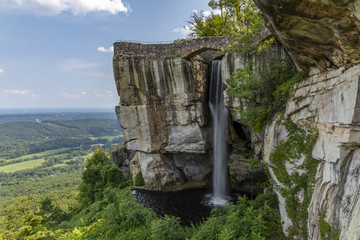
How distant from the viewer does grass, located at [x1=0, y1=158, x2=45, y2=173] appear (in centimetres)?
9965

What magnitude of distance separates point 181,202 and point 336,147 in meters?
13.9

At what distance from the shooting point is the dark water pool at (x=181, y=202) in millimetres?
14758

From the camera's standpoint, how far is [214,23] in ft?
75.5

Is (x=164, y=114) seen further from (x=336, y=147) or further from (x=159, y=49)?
(x=336, y=147)

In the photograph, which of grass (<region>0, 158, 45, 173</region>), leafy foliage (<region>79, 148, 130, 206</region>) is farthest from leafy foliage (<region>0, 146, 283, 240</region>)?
grass (<region>0, 158, 45, 173</region>)

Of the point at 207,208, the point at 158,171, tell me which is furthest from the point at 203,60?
the point at 207,208

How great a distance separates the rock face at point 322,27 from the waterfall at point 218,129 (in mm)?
11935

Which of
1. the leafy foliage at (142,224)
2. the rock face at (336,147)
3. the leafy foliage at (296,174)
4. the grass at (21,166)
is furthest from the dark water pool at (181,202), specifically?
the grass at (21,166)

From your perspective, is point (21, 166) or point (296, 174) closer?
point (296, 174)

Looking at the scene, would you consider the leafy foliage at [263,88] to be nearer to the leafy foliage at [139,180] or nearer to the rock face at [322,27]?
the rock face at [322,27]

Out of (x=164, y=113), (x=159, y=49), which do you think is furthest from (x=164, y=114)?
(x=159, y=49)

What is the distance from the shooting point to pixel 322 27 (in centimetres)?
555

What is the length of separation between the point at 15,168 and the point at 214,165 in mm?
128108

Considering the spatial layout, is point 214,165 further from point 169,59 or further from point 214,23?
point 214,23
